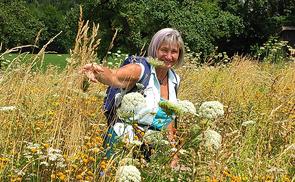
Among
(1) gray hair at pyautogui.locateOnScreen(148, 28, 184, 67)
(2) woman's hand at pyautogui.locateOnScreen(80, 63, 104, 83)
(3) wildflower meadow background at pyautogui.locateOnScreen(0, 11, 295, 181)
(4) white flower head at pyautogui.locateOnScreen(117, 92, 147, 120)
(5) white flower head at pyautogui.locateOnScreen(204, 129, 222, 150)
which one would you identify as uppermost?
(1) gray hair at pyautogui.locateOnScreen(148, 28, 184, 67)

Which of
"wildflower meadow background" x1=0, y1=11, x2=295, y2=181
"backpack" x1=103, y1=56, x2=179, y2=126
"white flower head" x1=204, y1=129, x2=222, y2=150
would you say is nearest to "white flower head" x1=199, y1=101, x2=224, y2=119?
"wildflower meadow background" x1=0, y1=11, x2=295, y2=181

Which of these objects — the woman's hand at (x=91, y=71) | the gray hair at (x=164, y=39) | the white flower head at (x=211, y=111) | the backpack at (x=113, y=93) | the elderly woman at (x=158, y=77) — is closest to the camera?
the white flower head at (x=211, y=111)

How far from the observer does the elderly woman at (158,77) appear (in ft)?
9.98

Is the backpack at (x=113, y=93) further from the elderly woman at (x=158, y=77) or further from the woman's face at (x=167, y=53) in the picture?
the woman's face at (x=167, y=53)

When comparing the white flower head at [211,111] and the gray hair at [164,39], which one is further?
the gray hair at [164,39]

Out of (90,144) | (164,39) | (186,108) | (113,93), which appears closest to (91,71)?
(90,144)

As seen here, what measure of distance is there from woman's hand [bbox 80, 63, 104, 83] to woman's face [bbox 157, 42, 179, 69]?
0.75 meters

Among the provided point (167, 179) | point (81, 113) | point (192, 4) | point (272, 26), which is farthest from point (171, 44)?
point (272, 26)

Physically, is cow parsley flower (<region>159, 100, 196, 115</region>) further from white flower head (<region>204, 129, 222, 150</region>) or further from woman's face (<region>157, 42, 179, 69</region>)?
woman's face (<region>157, 42, 179, 69</region>)

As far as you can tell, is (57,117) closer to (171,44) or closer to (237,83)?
(171,44)

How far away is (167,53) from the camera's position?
3.49 m

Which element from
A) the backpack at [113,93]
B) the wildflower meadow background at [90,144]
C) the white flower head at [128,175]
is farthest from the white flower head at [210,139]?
the backpack at [113,93]

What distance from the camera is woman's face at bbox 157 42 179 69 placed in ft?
11.4

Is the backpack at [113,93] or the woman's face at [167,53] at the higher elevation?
the woman's face at [167,53]
